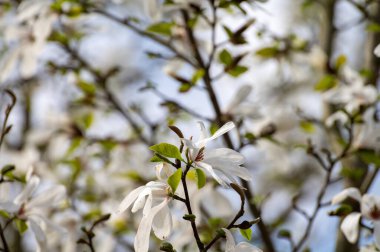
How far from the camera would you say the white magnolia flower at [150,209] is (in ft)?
Result: 2.85

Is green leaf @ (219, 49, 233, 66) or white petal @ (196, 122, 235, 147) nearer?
white petal @ (196, 122, 235, 147)

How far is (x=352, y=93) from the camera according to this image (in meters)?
1.72

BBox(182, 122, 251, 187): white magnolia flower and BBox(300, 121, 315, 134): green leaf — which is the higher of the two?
BBox(182, 122, 251, 187): white magnolia flower

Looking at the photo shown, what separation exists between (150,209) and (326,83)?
1.12m

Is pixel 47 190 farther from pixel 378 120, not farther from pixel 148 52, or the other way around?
pixel 378 120

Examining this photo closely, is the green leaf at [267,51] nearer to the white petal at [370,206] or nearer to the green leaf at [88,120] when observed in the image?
the green leaf at [88,120]

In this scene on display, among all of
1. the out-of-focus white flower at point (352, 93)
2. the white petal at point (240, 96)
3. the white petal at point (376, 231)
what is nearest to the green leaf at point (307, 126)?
the out-of-focus white flower at point (352, 93)

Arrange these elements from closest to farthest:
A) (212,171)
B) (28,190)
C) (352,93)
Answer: (212,171) → (28,190) → (352,93)

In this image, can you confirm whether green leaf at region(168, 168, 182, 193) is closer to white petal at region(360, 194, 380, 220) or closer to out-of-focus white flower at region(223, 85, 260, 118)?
white petal at region(360, 194, 380, 220)

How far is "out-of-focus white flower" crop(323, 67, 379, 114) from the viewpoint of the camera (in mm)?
1684

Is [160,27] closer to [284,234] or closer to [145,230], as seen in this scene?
[284,234]

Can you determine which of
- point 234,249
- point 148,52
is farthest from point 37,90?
point 234,249

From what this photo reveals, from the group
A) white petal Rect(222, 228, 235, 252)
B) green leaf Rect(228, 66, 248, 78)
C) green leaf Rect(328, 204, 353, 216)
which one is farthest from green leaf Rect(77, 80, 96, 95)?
white petal Rect(222, 228, 235, 252)

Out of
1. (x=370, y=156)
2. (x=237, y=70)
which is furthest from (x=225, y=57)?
(x=370, y=156)
